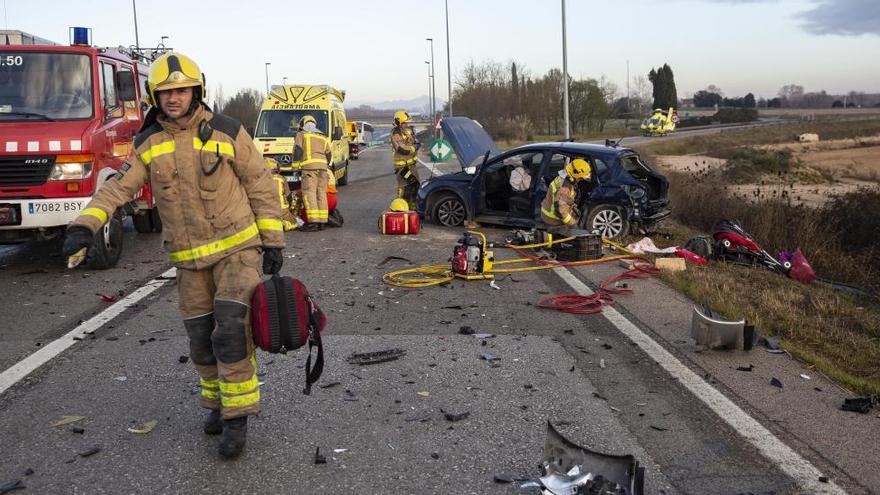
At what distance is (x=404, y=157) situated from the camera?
583 inches

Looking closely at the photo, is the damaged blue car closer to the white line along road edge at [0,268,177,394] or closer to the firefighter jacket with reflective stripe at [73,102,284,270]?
the white line along road edge at [0,268,177,394]

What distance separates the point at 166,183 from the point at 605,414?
2.87m

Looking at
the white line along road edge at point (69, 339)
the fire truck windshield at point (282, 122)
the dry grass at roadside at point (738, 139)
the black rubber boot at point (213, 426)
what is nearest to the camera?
the black rubber boot at point (213, 426)

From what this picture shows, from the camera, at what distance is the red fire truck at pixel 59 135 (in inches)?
356

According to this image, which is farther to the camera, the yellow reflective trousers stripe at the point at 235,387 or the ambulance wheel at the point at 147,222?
the ambulance wheel at the point at 147,222

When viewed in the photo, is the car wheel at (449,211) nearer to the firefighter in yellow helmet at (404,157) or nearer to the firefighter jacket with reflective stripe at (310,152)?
the firefighter in yellow helmet at (404,157)

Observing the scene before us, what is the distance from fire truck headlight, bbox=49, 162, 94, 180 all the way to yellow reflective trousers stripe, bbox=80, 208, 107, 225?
5.53 metres

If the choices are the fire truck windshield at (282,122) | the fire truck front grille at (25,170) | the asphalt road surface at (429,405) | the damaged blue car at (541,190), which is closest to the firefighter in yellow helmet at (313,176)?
the damaged blue car at (541,190)

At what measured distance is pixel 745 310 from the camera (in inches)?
302

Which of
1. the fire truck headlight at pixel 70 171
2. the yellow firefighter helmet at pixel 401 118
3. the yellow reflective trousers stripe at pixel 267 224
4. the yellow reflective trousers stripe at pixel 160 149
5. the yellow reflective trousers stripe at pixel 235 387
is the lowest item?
the yellow reflective trousers stripe at pixel 235 387

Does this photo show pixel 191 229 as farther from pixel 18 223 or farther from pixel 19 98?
pixel 19 98

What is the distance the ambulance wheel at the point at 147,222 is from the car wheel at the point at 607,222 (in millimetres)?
6792

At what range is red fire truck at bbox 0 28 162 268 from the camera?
9.03 metres

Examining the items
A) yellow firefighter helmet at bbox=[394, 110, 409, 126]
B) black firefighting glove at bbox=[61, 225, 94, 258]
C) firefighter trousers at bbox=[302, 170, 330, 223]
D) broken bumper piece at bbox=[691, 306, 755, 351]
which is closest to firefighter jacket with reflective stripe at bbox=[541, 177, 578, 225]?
firefighter trousers at bbox=[302, 170, 330, 223]
